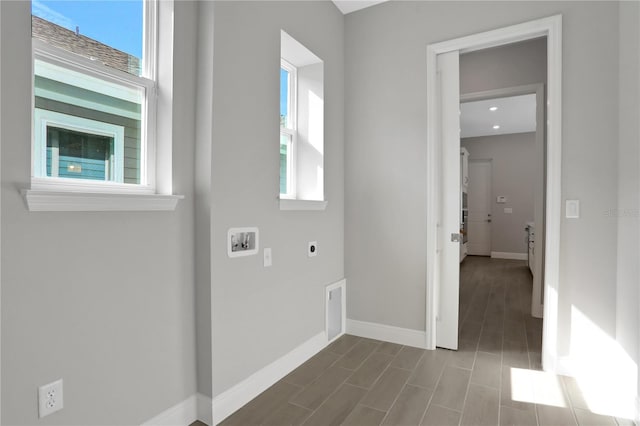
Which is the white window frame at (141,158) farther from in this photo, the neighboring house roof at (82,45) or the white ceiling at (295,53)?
the white ceiling at (295,53)

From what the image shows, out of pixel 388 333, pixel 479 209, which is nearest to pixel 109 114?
pixel 388 333

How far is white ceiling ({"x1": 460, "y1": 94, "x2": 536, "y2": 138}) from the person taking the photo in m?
5.73

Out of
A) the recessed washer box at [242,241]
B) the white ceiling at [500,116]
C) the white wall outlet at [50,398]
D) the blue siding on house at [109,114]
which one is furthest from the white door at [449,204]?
the white ceiling at [500,116]

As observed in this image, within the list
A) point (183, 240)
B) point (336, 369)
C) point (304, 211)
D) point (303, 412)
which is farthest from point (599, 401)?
point (183, 240)

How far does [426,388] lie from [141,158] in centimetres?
218

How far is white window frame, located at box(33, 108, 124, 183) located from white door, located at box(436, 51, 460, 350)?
92.0 inches

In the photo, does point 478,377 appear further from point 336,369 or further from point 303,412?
point 303,412

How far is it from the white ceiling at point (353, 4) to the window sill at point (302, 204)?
1.79m

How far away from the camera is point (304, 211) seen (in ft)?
8.70

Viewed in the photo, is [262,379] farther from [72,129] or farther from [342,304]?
[72,129]

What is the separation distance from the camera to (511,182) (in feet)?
26.6

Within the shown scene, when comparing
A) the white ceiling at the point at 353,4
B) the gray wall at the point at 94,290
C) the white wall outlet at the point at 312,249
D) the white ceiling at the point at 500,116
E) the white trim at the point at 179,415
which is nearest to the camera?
the gray wall at the point at 94,290

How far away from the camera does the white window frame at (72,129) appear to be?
1.33 m

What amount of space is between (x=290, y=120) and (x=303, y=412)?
2179 millimetres
